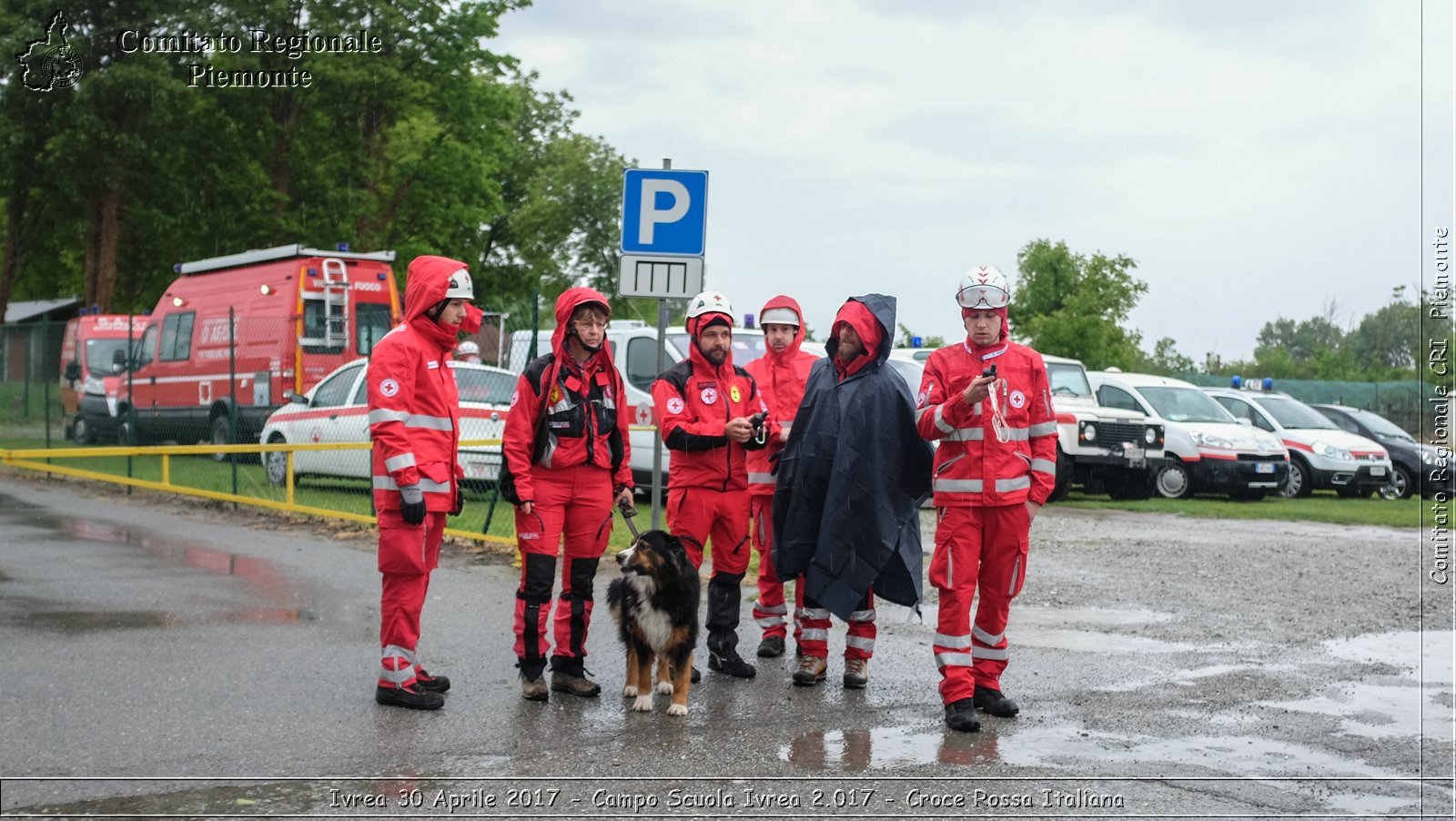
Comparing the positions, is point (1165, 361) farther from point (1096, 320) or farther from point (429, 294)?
point (429, 294)

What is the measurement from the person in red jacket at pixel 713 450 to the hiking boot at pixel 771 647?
20.1 inches

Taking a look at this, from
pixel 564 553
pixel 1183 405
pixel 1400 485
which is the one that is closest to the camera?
pixel 564 553

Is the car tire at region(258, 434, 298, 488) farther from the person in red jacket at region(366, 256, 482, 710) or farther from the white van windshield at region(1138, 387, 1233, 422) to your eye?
the white van windshield at region(1138, 387, 1233, 422)

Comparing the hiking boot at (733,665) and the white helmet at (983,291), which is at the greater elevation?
the white helmet at (983,291)

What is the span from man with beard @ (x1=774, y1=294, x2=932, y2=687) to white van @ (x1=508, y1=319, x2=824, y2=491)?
7.98 m

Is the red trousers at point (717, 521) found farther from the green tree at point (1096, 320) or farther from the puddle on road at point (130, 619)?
the green tree at point (1096, 320)

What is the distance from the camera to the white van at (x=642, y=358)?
15922 millimetres

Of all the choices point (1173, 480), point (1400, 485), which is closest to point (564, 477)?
point (1173, 480)

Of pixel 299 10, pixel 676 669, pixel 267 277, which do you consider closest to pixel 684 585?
pixel 676 669

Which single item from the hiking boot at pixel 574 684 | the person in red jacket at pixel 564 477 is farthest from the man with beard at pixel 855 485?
the hiking boot at pixel 574 684

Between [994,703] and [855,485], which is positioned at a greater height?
[855,485]

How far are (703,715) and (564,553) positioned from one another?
3.66 ft

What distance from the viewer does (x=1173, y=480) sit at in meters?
22.1

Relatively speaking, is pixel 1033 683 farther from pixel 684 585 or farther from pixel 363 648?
pixel 363 648
